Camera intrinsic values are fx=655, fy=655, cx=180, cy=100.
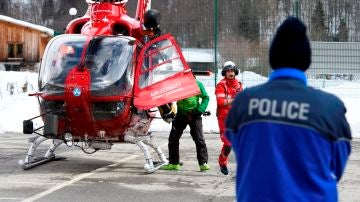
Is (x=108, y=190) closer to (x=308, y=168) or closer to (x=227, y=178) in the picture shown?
(x=227, y=178)

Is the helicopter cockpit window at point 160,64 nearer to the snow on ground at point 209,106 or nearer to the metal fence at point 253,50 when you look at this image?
the snow on ground at point 209,106

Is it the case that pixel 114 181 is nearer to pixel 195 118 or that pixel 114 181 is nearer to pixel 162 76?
pixel 195 118

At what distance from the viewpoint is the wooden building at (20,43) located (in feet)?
160

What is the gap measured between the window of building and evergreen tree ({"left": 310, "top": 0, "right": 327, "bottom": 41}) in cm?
3301

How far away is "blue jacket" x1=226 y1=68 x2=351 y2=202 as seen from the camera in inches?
135

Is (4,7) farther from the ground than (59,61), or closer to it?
farther from the ground

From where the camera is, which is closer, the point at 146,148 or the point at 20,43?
the point at 146,148

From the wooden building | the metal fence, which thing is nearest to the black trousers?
the metal fence

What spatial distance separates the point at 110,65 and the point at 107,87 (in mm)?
415

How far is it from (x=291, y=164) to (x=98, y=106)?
732 cm

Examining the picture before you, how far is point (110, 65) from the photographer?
10.6 meters

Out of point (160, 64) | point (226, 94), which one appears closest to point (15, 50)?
point (160, 64)

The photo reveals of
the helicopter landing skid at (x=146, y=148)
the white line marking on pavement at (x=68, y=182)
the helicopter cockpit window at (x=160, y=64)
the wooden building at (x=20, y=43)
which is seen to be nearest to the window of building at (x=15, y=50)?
the wooden building at (x=20, y=43)

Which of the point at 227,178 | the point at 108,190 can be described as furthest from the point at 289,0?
the point at 108,190
